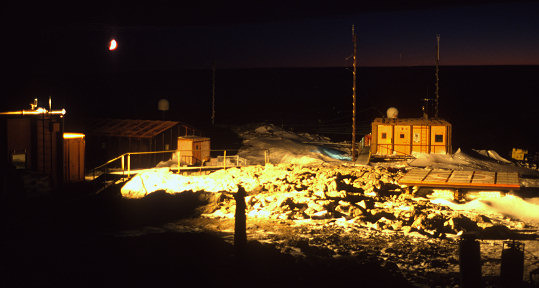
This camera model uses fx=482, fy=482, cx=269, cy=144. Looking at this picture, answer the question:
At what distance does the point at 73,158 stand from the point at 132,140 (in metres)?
12.0

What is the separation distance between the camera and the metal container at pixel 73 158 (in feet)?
57.7

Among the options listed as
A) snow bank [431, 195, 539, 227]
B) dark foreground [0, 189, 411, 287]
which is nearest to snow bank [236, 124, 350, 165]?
snow bank [431, 195, 539, 227]

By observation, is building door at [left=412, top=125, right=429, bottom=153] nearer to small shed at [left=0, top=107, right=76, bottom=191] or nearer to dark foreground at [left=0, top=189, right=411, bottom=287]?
dark foreground at [left=0, top=189, right=411, bottom=287]

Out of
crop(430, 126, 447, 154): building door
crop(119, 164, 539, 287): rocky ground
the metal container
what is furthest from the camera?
crop(430, 126, 447, 154): building door

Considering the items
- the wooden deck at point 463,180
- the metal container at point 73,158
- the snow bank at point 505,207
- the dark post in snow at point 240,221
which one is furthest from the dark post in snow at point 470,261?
the metal container at point 73,158

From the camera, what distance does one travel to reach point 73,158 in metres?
18.1

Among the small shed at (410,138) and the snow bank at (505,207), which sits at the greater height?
the small shed at (410,138)

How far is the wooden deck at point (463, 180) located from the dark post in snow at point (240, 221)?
991cm

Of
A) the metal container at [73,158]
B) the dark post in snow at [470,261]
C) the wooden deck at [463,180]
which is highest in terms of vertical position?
the metal container at [73,158]

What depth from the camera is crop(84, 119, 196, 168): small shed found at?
96.6 feet

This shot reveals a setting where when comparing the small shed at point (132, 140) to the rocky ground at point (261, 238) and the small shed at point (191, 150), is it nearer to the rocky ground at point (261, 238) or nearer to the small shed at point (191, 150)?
the small shed at point (191, 150)

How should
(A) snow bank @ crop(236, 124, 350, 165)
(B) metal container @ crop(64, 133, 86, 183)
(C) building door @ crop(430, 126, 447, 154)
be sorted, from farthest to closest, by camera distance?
1. (C) building door @ crop(430, 126, 447, 154)
2. (A) snow bank @ crop(236, 124, 350, 165)
3. (B) metal container @ crop(64, 133, 86, 183)

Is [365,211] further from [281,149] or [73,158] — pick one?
[281,149]

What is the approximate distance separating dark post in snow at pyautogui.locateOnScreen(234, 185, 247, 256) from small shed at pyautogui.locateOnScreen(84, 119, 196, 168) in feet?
67.4
